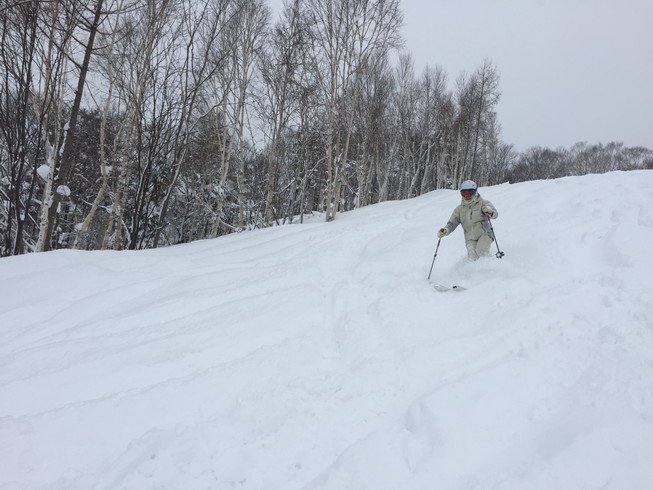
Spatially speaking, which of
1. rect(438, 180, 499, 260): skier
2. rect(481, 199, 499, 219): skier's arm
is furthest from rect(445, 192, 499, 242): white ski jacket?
rect(481, 199, 499, 219): skier's arm

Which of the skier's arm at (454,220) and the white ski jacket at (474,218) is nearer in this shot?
the white ski jacket at (474,218)

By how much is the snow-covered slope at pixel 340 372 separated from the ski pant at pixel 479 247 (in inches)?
9.9

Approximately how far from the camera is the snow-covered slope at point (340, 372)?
2225mm

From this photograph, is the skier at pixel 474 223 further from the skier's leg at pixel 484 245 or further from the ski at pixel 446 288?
the ski at pixel 446 288

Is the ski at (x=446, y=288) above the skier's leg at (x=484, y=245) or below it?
below

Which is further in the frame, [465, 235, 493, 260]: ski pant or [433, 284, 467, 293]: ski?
[465, 235, 493, 260]: ski pant

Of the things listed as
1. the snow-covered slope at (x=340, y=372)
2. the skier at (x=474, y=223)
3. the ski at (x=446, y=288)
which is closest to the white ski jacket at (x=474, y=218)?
the skier at (x=474, y=223)

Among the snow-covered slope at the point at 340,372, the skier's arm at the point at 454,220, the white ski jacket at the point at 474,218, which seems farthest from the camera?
the skier's arm at the point at 454,220

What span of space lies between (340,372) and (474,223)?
12.6ft

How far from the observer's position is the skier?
5680mm

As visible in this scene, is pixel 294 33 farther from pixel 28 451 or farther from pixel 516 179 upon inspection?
pixel 516 179

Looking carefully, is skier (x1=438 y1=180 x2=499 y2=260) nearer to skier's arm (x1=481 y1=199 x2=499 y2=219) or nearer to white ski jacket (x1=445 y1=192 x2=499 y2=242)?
white ski jacket (x1=445 y1=192 x2=499 y2=242)

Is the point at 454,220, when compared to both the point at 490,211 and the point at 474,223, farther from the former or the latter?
the point at 490,211

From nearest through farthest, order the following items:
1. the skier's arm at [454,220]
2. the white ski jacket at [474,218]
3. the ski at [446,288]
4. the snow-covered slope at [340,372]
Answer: the snow-covered slope at [340,372], the ski at [446,288], the white ski jacket at [474,218], the skier's arm at [454,220]
